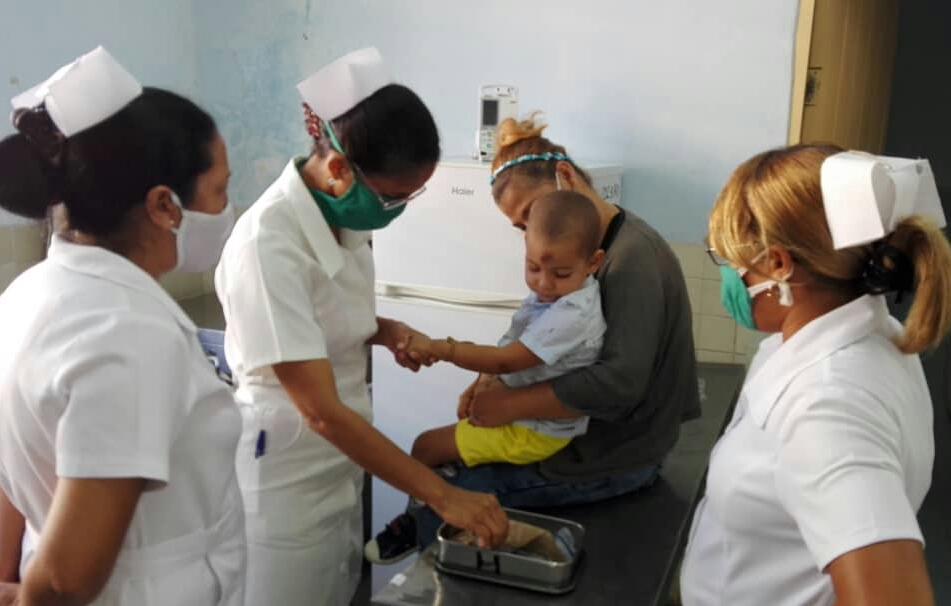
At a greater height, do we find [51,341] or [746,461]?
[51,341]

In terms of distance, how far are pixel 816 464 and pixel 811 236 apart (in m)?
0.30

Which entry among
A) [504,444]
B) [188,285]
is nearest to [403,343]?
[504,444]

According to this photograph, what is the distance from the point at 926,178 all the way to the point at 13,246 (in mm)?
2518

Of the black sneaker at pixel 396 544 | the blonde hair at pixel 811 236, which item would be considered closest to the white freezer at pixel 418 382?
the black sneaker at pixel 396 544

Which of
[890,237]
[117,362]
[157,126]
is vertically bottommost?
[117,362]

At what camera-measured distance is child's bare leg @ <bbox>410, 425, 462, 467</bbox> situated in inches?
69.7

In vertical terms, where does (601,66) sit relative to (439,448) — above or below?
above

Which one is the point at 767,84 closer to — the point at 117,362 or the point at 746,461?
the point at 746,461

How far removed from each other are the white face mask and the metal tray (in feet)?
2.16

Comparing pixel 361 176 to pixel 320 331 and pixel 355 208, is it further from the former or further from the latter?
pixel 320 331

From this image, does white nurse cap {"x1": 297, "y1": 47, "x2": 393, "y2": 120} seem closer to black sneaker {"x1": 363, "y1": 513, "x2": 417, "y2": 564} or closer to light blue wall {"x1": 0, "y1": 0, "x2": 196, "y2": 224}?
black sneaker {"x1": 363, "y1": 513, "x2": 417, "y2": 564}

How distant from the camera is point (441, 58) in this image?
9.62 feet

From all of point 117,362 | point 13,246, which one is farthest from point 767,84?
point 13,246

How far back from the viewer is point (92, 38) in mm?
2793
